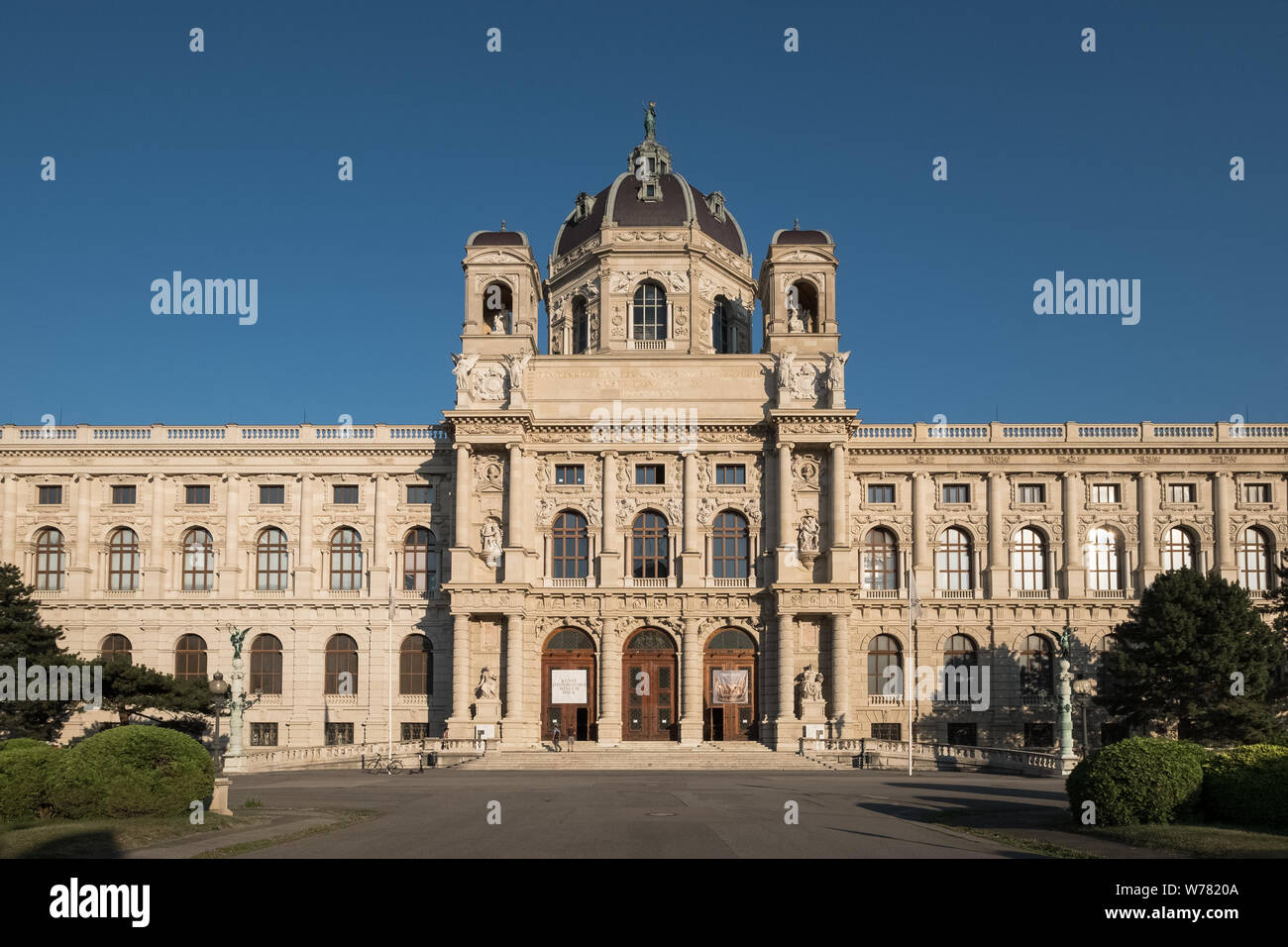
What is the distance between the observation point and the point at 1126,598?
67750mm

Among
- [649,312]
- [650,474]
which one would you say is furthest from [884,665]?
[649,312]

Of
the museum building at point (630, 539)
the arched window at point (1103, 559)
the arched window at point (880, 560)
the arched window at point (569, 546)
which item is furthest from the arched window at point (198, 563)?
the arched window at point (1103, 559)

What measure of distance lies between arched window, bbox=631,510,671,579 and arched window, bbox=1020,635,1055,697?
20.0 metres

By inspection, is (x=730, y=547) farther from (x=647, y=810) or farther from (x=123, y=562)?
(x=647, y=810)

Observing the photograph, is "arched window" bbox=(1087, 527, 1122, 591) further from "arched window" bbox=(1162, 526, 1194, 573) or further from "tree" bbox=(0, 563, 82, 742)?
"tree" bbox=(0, 563, 82, 742)

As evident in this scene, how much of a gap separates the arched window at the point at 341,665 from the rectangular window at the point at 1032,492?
37940mm

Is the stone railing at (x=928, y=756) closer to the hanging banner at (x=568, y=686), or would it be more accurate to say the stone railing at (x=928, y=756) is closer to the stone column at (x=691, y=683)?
the stone column at (x=691, y=683)

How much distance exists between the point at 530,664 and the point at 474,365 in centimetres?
1613

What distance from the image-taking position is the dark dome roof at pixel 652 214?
77.4m

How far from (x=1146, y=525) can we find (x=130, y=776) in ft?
186

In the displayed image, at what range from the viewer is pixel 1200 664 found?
180 ft
